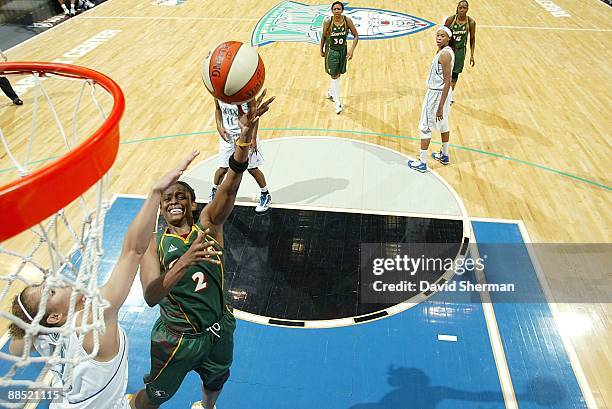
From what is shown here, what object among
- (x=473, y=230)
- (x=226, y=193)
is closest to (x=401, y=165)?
(x=473, y=230)

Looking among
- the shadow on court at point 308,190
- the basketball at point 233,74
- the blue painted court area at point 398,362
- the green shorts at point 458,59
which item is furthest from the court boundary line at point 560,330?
the basketball at point 233,74

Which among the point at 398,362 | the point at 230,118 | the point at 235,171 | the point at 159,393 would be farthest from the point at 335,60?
the point at 159,393

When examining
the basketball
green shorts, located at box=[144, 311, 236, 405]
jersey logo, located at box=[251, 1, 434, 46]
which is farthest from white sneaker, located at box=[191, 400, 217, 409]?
jersey logo, located at box=[251, 1, 434, 46]

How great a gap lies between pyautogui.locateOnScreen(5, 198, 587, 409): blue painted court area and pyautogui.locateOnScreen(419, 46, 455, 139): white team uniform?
2.41 m

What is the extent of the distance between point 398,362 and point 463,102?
5.46 metres

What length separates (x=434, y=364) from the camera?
4004mm

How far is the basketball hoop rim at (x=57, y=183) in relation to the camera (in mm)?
1744

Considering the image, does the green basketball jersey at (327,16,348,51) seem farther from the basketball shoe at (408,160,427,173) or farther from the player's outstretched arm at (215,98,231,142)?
the player's outstretched arm at (215,98,231,142)

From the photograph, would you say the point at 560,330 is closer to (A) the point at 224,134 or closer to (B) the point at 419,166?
(B) the point at 419,166

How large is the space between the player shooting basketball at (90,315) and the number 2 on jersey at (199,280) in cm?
53

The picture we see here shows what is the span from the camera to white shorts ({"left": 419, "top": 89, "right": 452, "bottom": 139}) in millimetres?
5984

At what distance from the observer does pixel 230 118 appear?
5242mm

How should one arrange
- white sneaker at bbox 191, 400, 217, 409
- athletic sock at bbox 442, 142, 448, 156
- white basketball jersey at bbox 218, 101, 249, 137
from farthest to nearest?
athletic sock at bbox 442, 142, 448, 156, white basketball jersey at bbox 218, 101, 249, 137, white sneaker at bbox 191, 400, 217, 409

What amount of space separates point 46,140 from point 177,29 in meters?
5.69
